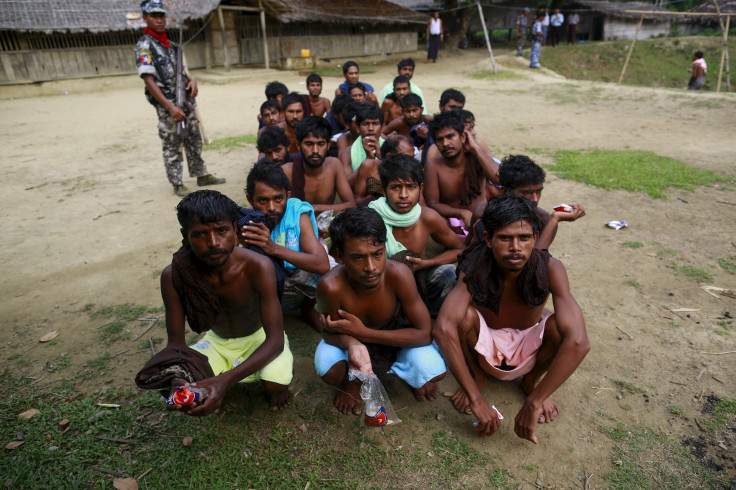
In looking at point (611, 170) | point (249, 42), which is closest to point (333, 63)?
point (249, 42)

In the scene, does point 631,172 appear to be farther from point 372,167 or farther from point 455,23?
point 455,23

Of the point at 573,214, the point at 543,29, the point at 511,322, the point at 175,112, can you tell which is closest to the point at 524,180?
the point at 573,214

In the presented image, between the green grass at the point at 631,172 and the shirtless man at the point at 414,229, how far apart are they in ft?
10.8

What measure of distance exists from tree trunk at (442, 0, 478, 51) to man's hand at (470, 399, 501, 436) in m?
21.4

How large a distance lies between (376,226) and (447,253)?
3.56 ft

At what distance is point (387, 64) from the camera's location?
1978 cm

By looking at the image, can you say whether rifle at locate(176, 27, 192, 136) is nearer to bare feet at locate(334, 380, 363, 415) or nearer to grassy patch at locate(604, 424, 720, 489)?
bare feet at locate(334, 380, 363, 415)

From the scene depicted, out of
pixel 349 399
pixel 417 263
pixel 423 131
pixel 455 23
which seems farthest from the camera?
pixel 455 23

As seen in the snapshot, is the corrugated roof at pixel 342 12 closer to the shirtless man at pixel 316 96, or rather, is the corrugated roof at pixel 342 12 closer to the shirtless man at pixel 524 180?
the shirtless man at pixel 316 96

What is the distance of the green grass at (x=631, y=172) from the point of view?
18.2 ft

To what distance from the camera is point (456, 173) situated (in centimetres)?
415

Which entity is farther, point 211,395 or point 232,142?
point 232,142

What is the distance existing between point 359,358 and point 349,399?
387mm

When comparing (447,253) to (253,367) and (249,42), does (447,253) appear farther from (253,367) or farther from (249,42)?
(249,42)
